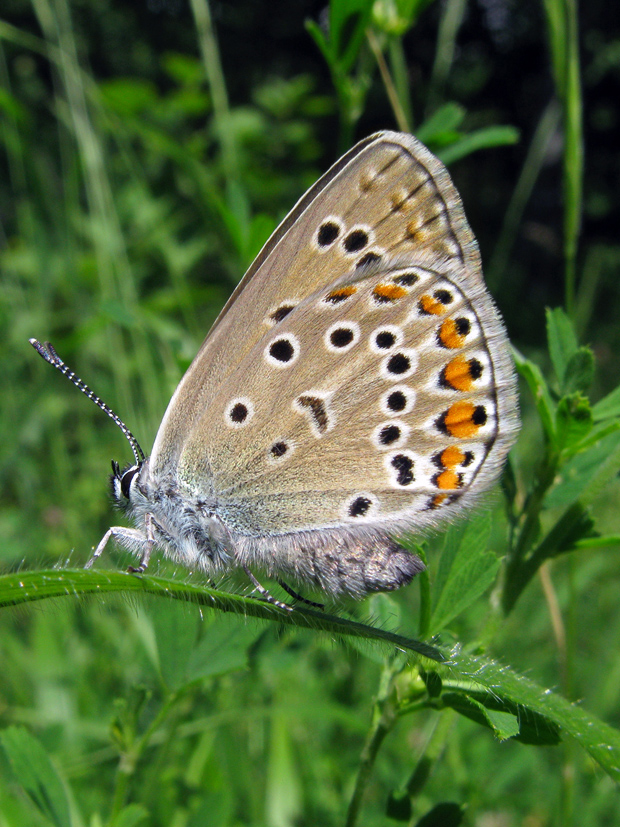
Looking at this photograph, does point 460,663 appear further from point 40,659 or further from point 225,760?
point 40,659

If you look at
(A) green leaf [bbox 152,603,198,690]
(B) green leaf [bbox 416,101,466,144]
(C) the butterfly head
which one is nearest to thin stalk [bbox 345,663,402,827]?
(A) green leaf [bbox 152,603,198,690]

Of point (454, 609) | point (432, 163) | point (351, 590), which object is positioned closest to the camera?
point (454, 609)

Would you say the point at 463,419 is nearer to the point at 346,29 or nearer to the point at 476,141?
the point at 476,141

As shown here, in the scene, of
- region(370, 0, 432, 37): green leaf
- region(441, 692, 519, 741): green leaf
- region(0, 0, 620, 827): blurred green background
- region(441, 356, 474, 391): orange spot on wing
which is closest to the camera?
region(441, 692, 519, 741): green leaf

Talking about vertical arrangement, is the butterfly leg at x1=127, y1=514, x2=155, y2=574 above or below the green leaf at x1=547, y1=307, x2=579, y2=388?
below

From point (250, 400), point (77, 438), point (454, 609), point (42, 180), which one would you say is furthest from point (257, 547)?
point (77, 438)

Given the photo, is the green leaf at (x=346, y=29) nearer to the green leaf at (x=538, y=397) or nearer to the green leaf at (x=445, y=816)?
the green leaf at (x=538, y=397)

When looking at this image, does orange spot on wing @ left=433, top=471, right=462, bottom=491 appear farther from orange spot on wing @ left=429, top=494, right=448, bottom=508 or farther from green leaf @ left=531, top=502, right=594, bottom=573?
green leaf @ left=531, top=502, right=594, bottom=573
